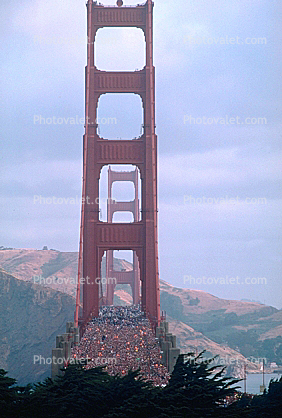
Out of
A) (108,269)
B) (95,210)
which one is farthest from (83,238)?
(108,269)

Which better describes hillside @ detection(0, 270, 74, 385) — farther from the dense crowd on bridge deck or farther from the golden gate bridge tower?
the dense crowd on bridge deck

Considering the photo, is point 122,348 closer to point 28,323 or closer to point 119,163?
point 119,163

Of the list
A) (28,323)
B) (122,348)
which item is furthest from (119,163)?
(28,323)

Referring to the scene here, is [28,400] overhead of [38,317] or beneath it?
beneath

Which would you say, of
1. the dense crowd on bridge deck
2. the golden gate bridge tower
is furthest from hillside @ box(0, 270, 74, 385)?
the dense crowd on bridge deck

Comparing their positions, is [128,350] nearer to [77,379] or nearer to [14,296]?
[77,379]

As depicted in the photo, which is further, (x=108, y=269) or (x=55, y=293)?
(x=55, y=293)

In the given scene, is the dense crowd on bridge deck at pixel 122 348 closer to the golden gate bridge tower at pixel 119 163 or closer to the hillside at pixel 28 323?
the golden gate bridge tower at pixel 119 163
